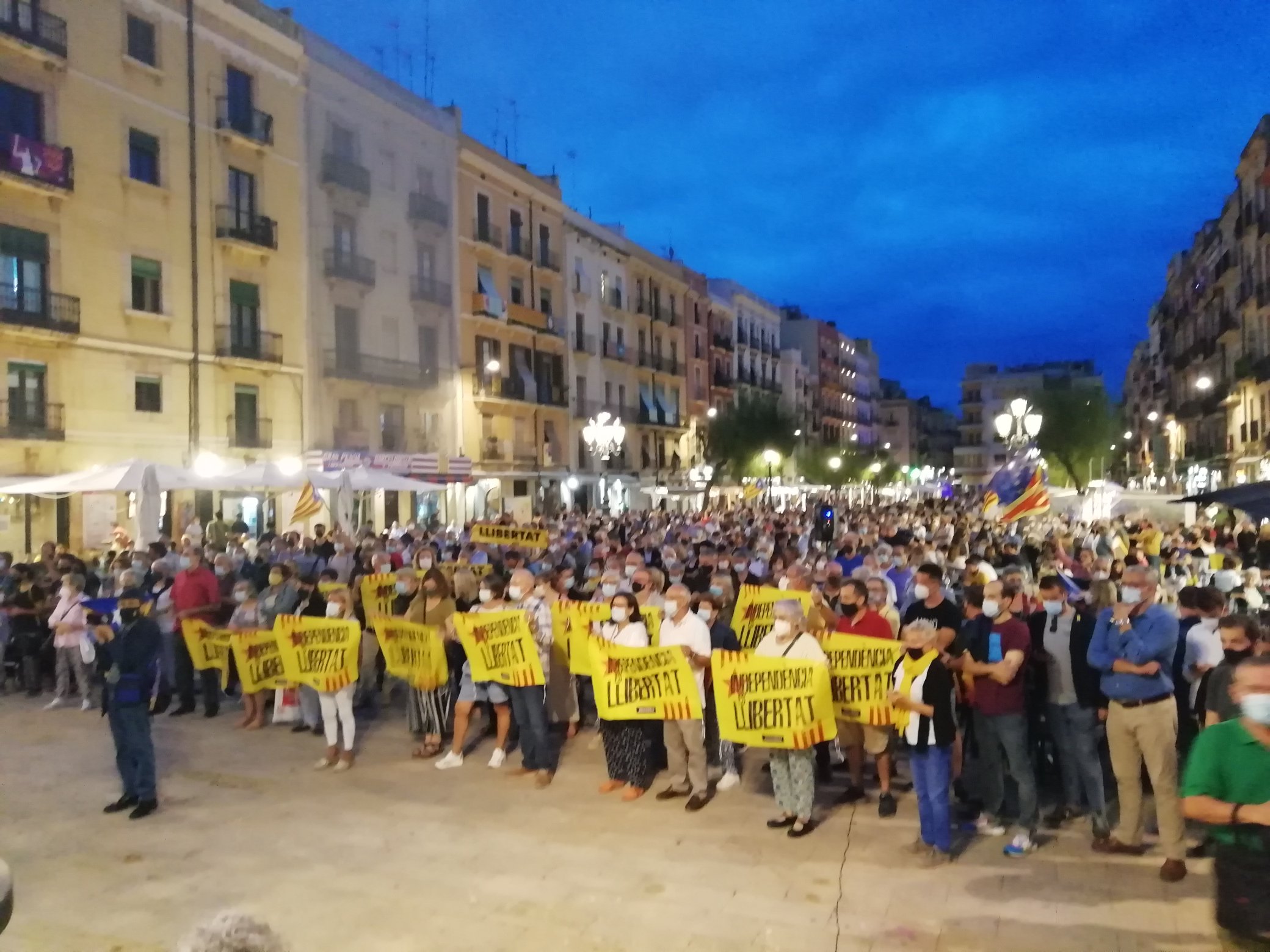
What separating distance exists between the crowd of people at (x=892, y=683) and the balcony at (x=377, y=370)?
2045 cm

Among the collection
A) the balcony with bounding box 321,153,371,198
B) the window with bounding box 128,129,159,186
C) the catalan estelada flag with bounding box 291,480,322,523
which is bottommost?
the catalan estelada flag with bounding box 291,480,322,523

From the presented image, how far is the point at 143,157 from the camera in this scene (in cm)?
2866

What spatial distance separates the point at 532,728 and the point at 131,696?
10.5 ft

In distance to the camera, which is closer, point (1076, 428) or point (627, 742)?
point (627, 742)

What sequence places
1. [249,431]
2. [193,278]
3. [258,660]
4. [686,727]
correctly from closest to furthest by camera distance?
1. [686,727]
2. [258,660]
3. [193,278]
4. [249,431]

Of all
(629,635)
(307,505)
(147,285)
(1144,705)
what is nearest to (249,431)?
(147,285)

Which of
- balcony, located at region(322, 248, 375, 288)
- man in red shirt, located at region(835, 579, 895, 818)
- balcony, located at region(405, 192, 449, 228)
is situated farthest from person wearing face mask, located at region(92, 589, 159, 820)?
balcony, located at region(405, 192, 449, 228)

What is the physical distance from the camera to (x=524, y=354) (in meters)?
47.3

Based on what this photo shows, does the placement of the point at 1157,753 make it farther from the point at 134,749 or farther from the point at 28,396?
the point at 28,396

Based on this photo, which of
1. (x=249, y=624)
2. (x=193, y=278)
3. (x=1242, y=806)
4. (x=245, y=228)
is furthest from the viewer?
(x=245, y=228)

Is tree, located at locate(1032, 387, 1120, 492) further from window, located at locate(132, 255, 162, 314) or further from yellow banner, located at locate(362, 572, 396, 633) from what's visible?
yellow banner, located at locate(362, 572, 396, 633)

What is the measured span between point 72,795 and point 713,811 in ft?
17.5

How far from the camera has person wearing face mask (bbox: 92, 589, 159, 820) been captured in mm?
8180

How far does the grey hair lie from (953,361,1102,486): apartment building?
131 meters
